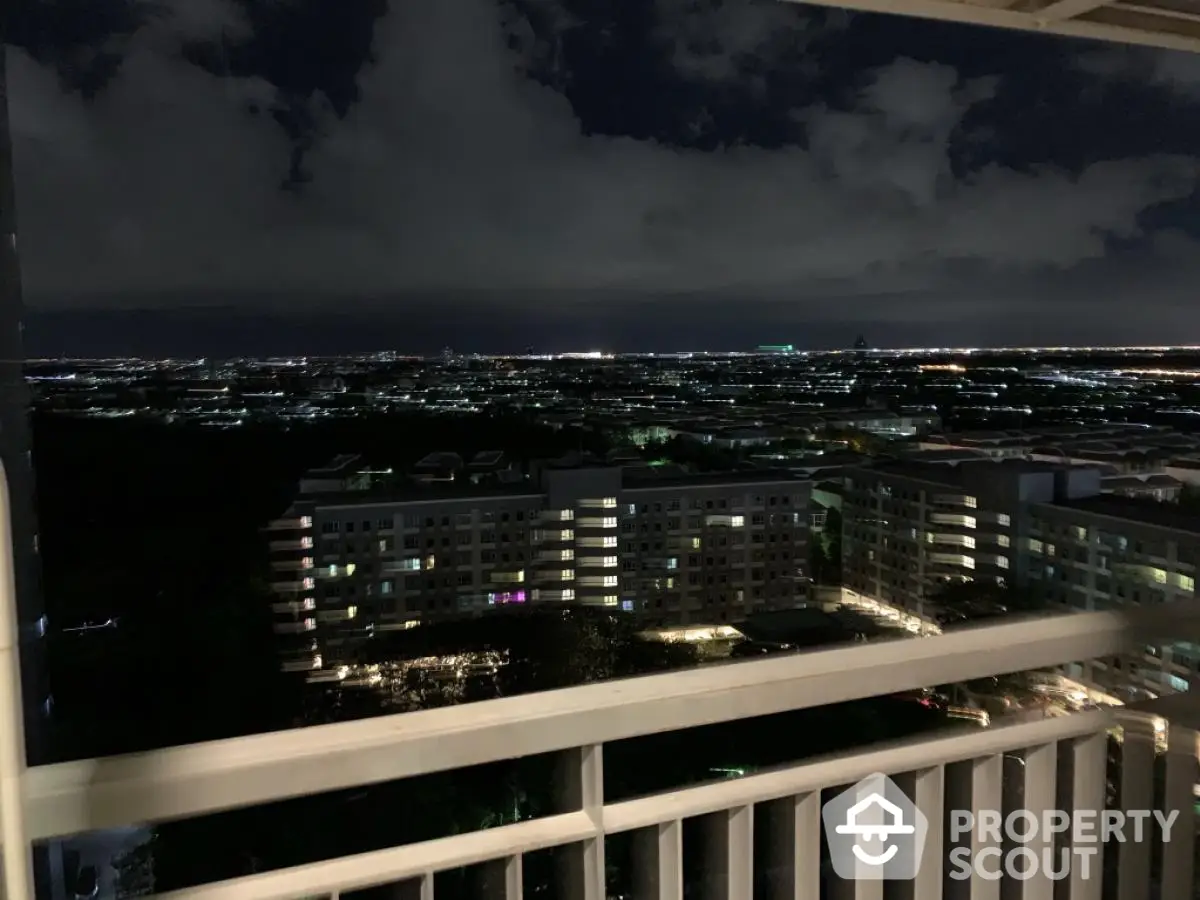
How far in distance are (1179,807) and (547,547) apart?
994cm

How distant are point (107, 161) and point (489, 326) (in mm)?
8346

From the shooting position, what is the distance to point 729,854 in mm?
1021

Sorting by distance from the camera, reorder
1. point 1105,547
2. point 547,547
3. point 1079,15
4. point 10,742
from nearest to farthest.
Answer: point 10,742 < point 1079,15 < point 1105,547 < point 547,547

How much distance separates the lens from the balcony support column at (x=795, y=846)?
1.06 metres

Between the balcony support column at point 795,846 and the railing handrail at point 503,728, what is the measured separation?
0.51ft

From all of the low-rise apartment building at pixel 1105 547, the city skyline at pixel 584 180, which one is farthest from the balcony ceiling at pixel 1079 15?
the low-rise apartment building at pixel 1105 547

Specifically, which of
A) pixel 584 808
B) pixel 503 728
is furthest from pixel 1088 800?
pixel 503 728

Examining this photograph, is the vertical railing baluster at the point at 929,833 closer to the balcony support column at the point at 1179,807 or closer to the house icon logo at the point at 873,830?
the house icon logo at the point at 873,830

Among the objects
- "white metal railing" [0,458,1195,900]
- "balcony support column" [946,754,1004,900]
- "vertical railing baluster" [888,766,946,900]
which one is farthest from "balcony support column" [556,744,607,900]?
"balcony support column" [946,754,1004,900]

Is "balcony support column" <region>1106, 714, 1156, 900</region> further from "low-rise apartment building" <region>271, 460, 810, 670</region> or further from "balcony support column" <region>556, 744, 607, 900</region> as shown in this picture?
"low-rise apartment building" <region>271, 460, 810, 670</region>

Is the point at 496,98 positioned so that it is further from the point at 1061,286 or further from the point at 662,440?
the point at 1061,286

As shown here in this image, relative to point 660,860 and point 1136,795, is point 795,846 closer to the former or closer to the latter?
point 660,860

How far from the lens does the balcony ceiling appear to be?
1.44m

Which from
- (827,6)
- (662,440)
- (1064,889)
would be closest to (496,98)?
(662,440)
